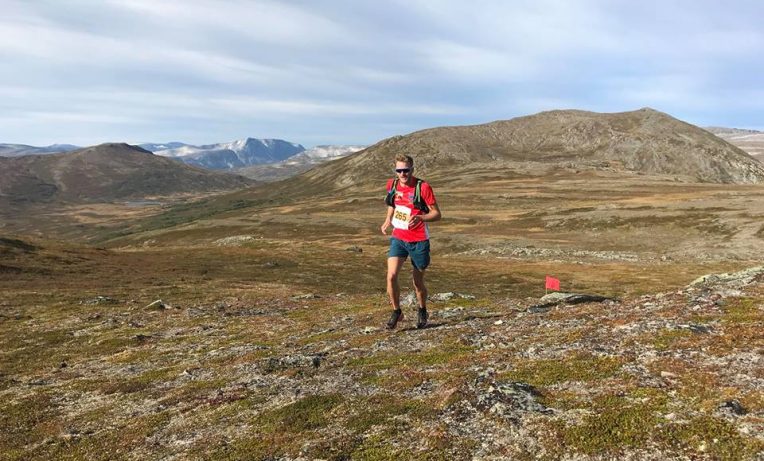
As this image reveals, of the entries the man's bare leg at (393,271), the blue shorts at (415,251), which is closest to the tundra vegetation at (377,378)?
the man's bare leg at (393,271)

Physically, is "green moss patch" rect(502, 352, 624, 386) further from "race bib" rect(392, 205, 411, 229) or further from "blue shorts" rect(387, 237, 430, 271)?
"race bib" rect(392, 205, 411, 229)

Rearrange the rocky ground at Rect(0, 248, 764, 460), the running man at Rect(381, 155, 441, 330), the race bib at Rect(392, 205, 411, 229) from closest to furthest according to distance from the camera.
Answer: the rocky ground at Rect(0, 248, 764, 460), the running man at Rect(381, 155, 441, 330), the race bib at Rect(392, 205, 411, 229)

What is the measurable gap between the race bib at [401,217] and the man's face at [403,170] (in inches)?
42.2

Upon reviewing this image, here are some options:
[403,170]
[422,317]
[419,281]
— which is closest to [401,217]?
[403,170]

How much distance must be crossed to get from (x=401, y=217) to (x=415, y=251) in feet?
4.26

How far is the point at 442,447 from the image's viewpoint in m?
9.90

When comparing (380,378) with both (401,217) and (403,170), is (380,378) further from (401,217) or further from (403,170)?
(403,170)

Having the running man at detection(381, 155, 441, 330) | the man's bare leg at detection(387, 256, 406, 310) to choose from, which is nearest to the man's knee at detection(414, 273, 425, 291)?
the running man at detection(381, 155, 441, 330)

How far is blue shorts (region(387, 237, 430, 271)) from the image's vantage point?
17.4 meters

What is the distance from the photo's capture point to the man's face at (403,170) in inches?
657

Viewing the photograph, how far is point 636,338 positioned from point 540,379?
14.8 feet

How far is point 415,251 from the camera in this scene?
1752cm

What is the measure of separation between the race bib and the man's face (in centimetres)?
107

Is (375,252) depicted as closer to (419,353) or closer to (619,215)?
(619,215)
